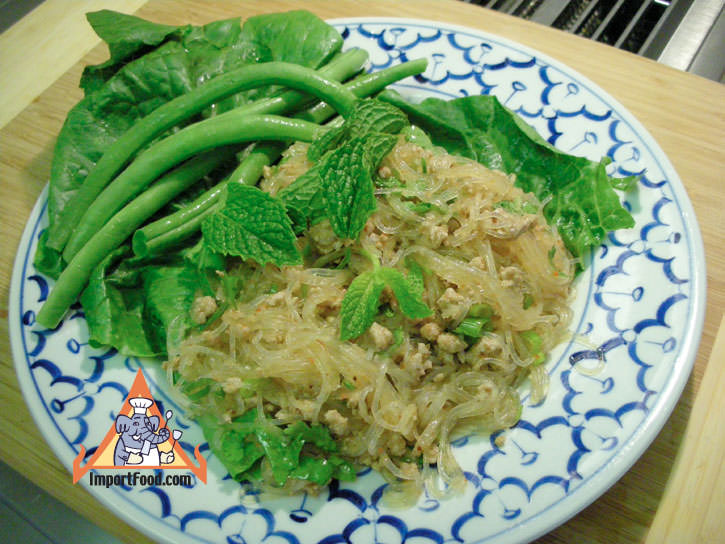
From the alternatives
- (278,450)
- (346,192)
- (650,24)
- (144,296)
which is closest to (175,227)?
(144,296)

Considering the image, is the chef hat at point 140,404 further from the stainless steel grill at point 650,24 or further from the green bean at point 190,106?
the stainless steel grill at point 650,24

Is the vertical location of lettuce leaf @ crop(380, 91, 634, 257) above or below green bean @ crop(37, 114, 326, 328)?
above

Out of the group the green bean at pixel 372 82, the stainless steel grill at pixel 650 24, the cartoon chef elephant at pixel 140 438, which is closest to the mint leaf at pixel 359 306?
the cartoon chef elephant at pixel 140 438

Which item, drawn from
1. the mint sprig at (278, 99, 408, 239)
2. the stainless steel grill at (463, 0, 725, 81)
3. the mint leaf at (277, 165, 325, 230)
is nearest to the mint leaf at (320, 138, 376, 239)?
the mint sprig at (278, 99, 408, 239)

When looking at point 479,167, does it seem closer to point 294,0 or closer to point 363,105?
point 363,105

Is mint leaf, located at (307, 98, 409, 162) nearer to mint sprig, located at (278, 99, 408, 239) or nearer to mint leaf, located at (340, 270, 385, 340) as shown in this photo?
mint sprig, located at (278, 99, 408, 239)

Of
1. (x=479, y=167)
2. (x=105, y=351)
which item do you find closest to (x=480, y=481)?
(x=479, y=167)
